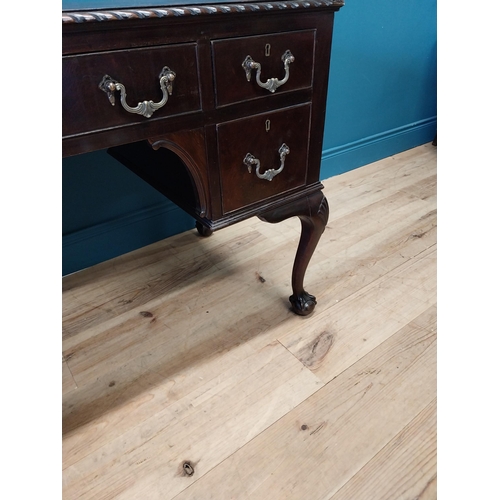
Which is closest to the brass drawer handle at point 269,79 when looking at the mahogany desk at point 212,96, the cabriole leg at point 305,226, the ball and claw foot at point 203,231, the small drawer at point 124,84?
the mahogany desk at point 212,96

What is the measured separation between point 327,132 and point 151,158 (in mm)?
1025

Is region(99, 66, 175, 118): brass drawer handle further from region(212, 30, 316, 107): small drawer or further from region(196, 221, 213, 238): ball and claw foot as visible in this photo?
region(196, 221, 213, 238): ball and claw foot

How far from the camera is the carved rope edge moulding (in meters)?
0.61

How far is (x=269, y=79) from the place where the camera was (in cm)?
84

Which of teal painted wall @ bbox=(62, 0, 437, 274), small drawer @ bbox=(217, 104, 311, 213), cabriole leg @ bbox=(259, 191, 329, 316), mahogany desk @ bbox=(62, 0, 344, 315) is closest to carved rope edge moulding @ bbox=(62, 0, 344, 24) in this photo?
mahogany desk @ bbox=(62, 0, 344, 315)

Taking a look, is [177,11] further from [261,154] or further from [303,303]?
[303,303]

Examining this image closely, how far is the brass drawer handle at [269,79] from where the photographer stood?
798 millimetres

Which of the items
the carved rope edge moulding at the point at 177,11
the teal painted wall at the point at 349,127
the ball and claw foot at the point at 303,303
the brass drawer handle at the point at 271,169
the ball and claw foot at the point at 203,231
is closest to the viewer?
the carved rope edge moulding at the point at 177,11

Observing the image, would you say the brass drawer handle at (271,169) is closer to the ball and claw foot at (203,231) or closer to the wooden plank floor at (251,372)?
the wooden plank floor at (251,372)

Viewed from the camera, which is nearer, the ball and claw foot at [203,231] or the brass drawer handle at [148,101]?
the brass drawer handle at [148,101]

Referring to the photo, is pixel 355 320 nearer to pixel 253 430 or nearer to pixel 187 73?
pixel 253 430

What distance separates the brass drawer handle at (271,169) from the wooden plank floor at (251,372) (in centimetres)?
45
